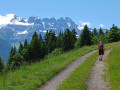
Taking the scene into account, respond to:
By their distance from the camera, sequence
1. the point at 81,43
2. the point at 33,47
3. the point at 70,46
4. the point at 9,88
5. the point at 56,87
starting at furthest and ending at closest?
the point at 70,46 → the point at 81,43 → the point at 33,47 → the point at 56,87 → the point at 9,88

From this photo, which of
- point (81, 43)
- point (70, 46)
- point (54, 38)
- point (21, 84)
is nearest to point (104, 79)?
point (21, 84)

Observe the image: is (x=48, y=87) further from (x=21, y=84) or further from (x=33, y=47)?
(x=33, y=47)

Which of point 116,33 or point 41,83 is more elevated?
point 116,33

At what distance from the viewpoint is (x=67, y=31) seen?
87375 mm

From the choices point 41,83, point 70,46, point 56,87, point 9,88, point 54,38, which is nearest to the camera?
point 9,88

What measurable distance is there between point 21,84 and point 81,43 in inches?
2816

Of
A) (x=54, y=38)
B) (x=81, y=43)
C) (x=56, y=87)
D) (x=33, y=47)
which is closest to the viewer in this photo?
(x=56, y=87)

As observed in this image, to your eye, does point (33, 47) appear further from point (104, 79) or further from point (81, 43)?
point (104, 79)

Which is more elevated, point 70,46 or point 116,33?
point 116,33

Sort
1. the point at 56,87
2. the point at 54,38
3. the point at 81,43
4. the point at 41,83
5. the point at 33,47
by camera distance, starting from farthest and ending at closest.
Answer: the point at 54,38
the point at 81,43
the point at 33,47
the point at 41,83
the point at 56,87

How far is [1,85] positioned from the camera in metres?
9.84

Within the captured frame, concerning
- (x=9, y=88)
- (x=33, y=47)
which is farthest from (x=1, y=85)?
(x=33, y=47)

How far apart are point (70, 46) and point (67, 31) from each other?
7.75 meters

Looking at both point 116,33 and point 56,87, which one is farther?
point 116,33
